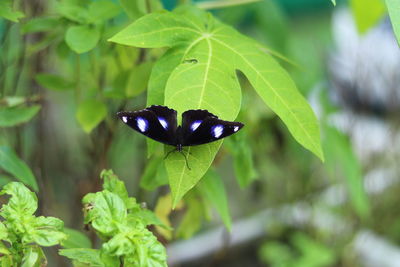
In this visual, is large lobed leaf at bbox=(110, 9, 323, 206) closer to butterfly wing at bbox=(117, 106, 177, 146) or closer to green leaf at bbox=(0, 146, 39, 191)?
butterfly wing at bbox=(117, 106, 177, 146)

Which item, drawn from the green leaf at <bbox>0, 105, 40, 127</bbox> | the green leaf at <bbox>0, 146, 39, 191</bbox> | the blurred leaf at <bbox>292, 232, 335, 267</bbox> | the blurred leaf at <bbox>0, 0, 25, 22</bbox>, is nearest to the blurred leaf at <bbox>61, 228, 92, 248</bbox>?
the green leaf at <bbox>0, 146, 39, 191</bbox>

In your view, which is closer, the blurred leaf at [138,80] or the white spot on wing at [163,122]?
the white spot on wing at [163,122]

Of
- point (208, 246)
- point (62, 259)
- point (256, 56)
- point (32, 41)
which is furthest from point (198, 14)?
point (208, 246)

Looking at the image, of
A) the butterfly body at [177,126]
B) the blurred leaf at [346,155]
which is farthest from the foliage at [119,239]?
the blurred leaf at [346,155]

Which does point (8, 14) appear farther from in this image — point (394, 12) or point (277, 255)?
point (277, 255)

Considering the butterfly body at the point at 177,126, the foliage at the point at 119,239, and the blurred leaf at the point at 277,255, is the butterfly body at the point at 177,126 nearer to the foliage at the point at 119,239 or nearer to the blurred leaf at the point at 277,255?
the foliage at the point at 119,239

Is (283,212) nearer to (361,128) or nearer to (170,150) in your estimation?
(361,128)
